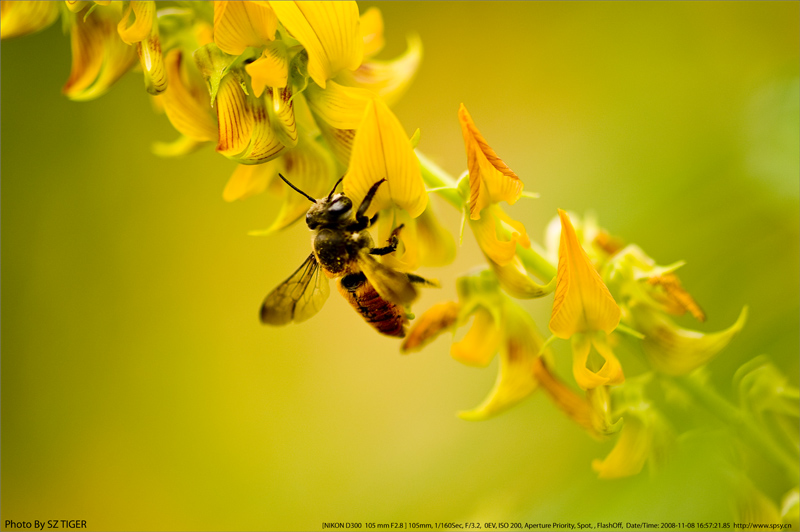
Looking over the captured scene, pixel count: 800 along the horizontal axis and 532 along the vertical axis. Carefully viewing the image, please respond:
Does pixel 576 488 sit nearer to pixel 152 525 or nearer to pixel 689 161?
pixel 689 161

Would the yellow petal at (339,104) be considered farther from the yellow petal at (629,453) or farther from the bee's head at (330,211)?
the yellow petal at (629,453)

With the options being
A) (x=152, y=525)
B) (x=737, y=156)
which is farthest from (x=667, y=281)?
(x=152, y=525)

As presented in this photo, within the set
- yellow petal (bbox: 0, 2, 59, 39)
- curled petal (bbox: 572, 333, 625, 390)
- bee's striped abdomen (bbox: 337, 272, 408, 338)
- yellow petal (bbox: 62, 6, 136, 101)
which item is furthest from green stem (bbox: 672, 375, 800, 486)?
yellow petal (bbox: 0, 2, 59, 39)

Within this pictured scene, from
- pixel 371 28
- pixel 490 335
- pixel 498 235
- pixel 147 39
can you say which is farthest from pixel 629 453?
pixel 147 39

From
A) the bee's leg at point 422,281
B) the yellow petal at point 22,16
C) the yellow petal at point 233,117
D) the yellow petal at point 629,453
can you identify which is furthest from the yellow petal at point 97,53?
the yellow petal at point 629,453

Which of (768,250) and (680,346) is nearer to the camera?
→ (680,346)
